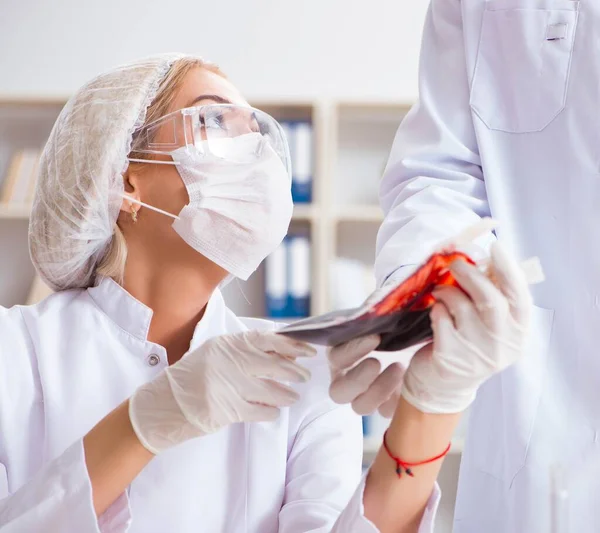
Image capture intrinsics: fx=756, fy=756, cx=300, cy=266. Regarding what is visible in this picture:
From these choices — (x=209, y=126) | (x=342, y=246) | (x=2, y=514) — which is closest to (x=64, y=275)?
(x=209, y=126)

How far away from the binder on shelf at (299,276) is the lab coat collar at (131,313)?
5.02 feet

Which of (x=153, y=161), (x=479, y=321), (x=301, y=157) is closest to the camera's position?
(x=479, y=321)

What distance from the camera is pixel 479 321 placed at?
2.60 ft

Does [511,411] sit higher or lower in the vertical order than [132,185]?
lower

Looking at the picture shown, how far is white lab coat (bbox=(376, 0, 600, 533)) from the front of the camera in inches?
44.8

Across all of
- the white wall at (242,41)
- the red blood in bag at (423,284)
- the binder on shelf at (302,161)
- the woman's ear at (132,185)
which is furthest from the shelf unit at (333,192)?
the red blood in bag at (423,284)

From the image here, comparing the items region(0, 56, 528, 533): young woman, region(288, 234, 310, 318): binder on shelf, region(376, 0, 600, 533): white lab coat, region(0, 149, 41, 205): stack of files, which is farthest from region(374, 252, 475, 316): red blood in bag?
region(0, 149, 41, 205): stack of files

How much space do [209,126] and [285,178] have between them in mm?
178

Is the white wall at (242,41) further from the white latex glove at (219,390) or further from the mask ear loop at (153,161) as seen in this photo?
the white latex glove at (219,390)

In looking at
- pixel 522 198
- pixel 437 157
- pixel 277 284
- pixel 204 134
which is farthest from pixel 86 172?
pixel 277 284

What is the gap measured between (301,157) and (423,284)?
215cm

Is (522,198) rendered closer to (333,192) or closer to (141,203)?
(141,203)

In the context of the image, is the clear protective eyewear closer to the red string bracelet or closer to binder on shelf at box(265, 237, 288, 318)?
the red string bracelet

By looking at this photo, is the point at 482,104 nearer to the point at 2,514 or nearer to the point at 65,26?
the point at 2,514
